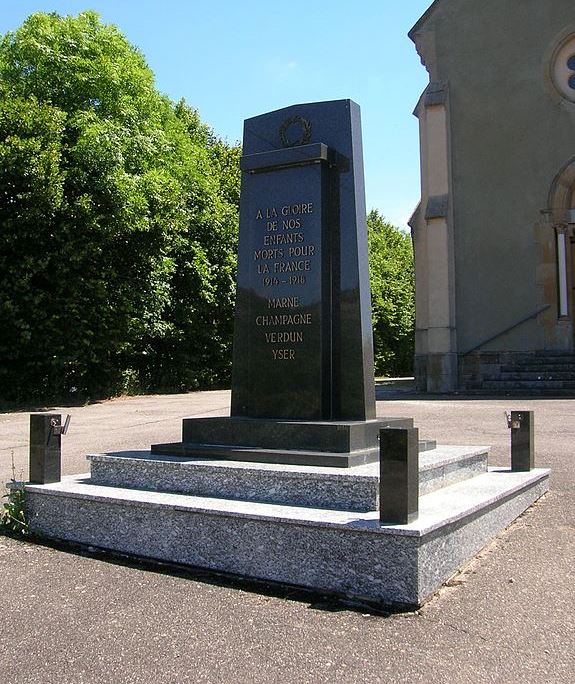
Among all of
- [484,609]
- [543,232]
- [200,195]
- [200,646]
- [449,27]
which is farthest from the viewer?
[200,195]

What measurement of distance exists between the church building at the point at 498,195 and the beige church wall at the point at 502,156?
3cm

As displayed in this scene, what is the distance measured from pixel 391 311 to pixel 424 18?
66.4ft

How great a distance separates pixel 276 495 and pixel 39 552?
1.72m

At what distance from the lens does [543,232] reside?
1962cm

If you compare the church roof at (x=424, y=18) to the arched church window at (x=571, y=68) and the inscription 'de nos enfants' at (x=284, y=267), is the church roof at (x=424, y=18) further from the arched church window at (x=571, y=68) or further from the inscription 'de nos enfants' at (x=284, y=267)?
the inscription 'de nos enfants' at (x=284, y=267)

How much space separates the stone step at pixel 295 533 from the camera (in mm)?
3760

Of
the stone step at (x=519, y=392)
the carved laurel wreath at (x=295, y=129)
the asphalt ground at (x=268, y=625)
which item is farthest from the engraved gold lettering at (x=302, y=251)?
the stone step at (x=519, y=392)

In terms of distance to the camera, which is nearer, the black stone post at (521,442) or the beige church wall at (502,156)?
the black stone post at (521,442)

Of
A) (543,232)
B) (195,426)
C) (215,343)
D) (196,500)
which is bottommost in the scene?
(196,500)

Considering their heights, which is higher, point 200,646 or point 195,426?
point 195,426

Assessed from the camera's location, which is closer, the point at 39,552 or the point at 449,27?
the point at 39,552

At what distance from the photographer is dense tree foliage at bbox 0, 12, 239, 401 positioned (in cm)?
1756

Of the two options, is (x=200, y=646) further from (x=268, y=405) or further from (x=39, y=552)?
(x=268, y=405)

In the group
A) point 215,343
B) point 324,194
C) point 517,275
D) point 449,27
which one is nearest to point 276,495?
point 324,194
